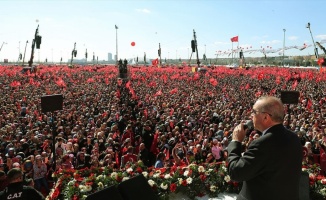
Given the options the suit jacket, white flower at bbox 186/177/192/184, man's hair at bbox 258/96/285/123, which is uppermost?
man's hair at bbox 258/96/285/123

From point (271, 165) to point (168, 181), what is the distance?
3.18m

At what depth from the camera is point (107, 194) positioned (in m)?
3.49

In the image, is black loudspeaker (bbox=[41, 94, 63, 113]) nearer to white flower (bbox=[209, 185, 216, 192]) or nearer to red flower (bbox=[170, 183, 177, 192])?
red flower (bbox=[170, 183, 177, 192])

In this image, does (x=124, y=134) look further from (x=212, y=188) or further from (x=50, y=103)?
(x=212, y=188)

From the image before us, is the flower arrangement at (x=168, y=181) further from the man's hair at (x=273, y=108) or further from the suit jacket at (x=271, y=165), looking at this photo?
the man's hair at (x=273, y=108)

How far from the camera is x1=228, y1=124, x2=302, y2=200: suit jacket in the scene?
2.53 m

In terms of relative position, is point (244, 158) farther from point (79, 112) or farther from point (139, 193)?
point (79, 112)

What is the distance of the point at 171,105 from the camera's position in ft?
60.3

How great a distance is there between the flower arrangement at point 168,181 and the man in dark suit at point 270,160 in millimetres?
2900

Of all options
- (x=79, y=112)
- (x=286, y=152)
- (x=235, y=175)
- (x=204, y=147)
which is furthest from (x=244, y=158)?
(x=79, y=112)

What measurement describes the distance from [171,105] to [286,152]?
15837 millimetres

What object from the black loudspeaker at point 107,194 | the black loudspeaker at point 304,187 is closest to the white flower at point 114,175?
the black loudspeaker at point 107,194

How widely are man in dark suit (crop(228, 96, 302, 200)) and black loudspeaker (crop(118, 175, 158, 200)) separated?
152cm

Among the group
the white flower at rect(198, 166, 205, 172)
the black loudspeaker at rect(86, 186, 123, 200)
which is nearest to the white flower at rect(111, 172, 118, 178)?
the white flower at rect(198, 166, 205, 172)
